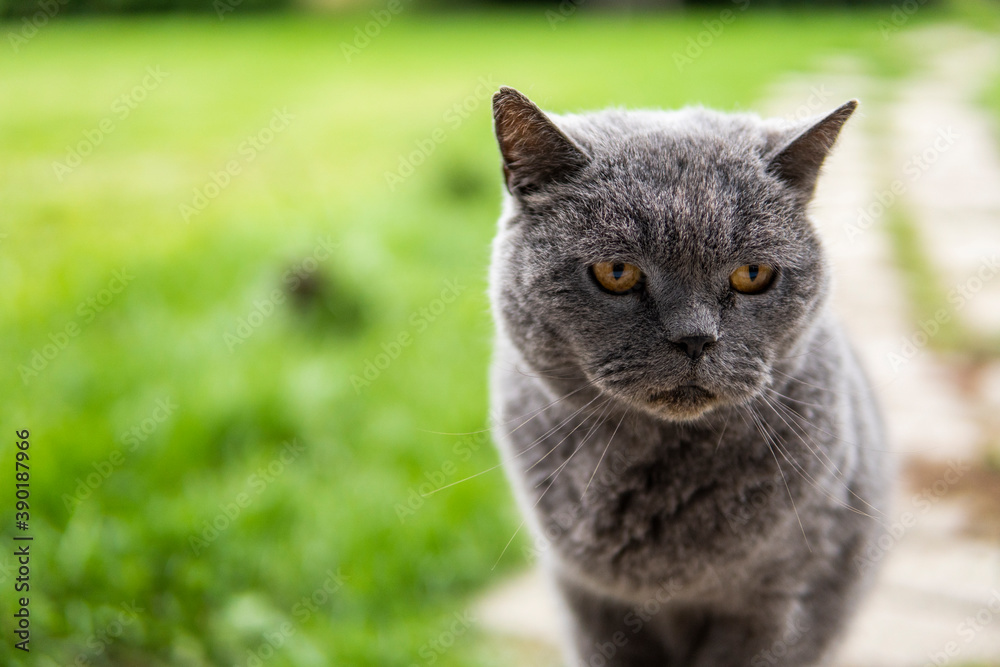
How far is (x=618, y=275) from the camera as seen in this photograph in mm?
1263

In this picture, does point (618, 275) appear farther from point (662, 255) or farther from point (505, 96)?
point (505, 96)

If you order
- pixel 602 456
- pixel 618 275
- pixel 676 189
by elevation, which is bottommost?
pixel 602 456

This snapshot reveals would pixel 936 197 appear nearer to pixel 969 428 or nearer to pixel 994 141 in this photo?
pixel 994 141

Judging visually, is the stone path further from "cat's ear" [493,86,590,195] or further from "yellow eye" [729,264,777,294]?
"cat's ear" [493,86,590,195]

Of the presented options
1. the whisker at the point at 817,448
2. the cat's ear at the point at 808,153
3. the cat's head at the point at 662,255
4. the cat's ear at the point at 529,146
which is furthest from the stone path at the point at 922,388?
the cat's ear at the point at 529,146

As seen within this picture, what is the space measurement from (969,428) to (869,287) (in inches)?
34.9

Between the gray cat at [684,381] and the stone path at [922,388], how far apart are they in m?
0.20

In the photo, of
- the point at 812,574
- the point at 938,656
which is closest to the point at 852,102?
the point at 812,574

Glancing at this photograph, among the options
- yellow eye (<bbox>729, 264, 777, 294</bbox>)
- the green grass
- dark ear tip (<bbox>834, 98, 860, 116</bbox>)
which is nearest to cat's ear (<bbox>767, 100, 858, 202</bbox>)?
dark ear tip (<bbox>834, 98, 860, 116</bbox>)

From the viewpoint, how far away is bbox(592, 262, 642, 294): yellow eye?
1256 mm

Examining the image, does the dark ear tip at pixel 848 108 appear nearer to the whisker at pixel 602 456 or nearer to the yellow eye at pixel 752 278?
the yellow eye at pixel 752 278

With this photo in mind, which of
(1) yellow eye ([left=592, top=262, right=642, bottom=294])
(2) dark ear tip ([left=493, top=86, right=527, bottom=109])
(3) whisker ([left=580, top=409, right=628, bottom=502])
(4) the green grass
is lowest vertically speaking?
(4) the green grass

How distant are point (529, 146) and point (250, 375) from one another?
1.33 meters

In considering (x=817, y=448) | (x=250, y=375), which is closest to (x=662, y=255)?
(x=817, y=448)
